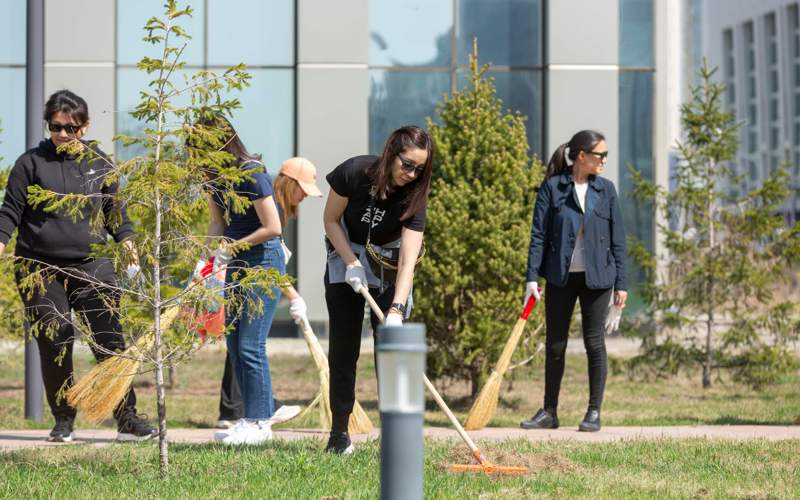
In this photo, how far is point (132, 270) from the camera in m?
5.57

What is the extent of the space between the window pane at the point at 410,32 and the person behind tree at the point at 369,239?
887 centimetres

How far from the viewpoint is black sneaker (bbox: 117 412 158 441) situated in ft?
22.6

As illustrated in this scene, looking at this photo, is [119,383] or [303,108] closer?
[119,383]

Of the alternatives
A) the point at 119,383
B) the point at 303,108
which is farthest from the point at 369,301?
the point at 303,108

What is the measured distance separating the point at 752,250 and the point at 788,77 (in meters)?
64.2

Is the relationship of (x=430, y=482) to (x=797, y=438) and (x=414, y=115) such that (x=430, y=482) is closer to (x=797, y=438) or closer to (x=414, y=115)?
(x=797, y=438)

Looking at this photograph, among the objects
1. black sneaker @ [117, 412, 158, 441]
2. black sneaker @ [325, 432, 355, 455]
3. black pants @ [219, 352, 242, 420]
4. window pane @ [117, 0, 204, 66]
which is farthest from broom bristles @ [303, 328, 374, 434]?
window pane @ [117, 0, 204, 66]

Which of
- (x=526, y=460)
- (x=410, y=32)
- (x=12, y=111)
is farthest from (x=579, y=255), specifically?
(x=12, y=111)

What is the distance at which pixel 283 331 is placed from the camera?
14.9m

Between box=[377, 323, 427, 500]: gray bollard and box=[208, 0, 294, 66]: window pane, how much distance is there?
1184 cm

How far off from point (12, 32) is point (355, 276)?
1039 cm

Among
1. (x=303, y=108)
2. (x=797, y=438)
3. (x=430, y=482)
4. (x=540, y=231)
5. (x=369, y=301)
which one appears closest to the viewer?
→ (x=430, y=482)

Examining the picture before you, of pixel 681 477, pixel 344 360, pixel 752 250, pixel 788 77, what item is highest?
pixel 788 77

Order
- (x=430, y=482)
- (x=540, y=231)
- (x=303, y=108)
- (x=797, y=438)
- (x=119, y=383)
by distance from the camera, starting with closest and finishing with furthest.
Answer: (x=430, y=482)
(x=119, y=383)
(x=797, y=438)
(x=540, y=231)
(x=303, y=108)
